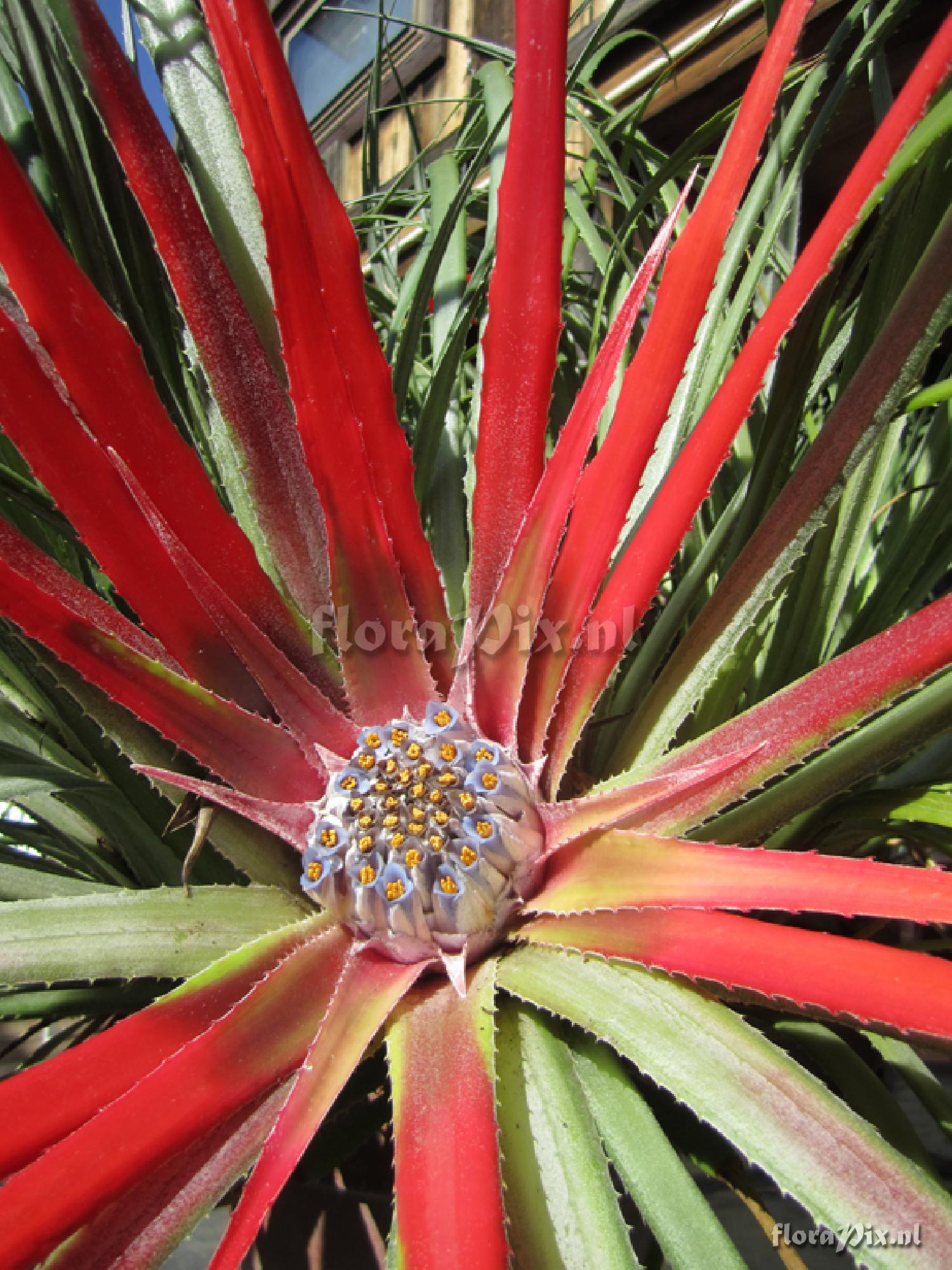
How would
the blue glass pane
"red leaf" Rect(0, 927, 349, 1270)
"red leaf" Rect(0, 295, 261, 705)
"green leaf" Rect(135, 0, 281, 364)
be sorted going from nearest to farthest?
"red leaf" Rect(0, 927, 349, 1270), "red leaf" Rect(0, 295, 261, 705), "green leaf" Rect(135, 0, 281, 364), the blue glass pane

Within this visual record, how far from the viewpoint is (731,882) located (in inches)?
10.4

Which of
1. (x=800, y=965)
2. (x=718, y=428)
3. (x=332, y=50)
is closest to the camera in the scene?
(x=800, y=965)

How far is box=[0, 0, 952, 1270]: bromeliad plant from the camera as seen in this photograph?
9.8 inches

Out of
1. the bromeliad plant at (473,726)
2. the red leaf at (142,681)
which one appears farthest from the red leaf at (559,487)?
the red leaf at (142,681)

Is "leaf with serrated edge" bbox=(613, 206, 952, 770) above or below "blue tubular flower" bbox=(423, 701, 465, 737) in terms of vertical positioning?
above

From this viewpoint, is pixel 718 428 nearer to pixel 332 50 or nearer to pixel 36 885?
pixel 36 885

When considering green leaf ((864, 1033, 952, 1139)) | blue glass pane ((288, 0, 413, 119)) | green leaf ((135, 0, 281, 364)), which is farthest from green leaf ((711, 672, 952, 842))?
blue glass pane ((288, 0, 413, 119))

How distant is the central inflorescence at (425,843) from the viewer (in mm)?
340

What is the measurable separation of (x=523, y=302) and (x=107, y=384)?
18 centimetres

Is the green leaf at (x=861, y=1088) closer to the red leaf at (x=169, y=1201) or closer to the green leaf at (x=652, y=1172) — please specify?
the green leaf at (x=652, y=1172)

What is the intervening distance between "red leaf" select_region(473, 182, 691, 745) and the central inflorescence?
48 millimetres

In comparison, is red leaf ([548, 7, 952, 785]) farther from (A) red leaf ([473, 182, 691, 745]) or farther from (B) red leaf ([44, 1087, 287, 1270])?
(B) red leaf ([44, 1087, 287, 1270])

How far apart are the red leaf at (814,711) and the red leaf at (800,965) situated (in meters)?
0.06

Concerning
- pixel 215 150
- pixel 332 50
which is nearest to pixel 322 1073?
pixel 215 150
